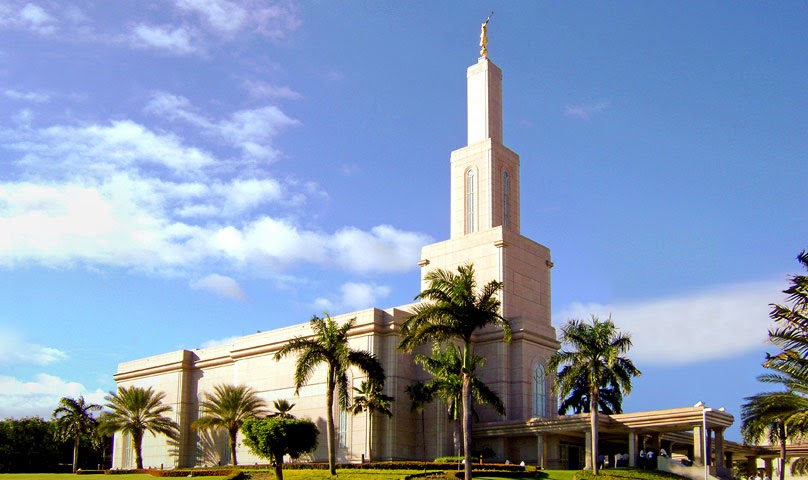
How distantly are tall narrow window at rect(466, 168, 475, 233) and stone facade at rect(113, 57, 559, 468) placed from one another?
74 millimetres

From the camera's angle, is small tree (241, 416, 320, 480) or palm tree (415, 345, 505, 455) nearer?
small tree (241, 416, 320, 480)

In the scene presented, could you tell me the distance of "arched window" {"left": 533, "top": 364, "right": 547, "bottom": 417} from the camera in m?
54.3

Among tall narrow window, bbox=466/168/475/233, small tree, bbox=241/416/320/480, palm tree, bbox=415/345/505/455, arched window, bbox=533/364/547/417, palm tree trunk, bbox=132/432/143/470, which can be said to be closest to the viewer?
small tree, bbox=241/416/320/480

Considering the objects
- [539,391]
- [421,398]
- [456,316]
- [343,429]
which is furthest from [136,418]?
[456,316]

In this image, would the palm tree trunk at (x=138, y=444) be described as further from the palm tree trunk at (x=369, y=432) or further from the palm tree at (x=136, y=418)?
the palm tree trunk at (x=369, y=432)

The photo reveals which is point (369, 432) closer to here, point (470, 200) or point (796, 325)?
point (470, 200)

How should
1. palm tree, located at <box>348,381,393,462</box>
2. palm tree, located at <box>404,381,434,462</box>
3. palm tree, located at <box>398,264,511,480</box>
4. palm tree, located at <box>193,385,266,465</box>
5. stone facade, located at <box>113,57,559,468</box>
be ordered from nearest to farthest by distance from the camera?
1. palm tree, located at <box>398,264,511,480</box>
2. palm tree, located at <box>348,381,393,462</box>
3. palm tree, located at <box>404,381,434,462</box>
4. stone facade, located at <box>113,57,559,468</box>
5. palm tree, located at <box>193,385,266,465</box>

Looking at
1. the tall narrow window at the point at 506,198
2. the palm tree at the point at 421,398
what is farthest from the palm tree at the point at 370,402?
the tall narrow window at the point at 506,198

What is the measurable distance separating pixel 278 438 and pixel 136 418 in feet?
91.7

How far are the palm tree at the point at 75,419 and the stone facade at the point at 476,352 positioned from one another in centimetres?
538

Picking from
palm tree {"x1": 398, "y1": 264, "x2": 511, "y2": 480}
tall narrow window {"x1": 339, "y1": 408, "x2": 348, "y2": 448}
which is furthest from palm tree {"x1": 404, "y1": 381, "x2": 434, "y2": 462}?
palm tree {"x1": 398, "y1": 264, "x2": 511, "y2": 480}

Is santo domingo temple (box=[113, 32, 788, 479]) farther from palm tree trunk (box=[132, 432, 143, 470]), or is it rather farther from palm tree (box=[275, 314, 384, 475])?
palm tree (box=[275, 314, 384, 475])

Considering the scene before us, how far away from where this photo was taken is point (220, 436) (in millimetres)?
65688

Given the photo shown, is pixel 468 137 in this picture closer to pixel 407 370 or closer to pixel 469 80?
pixel 469 80
